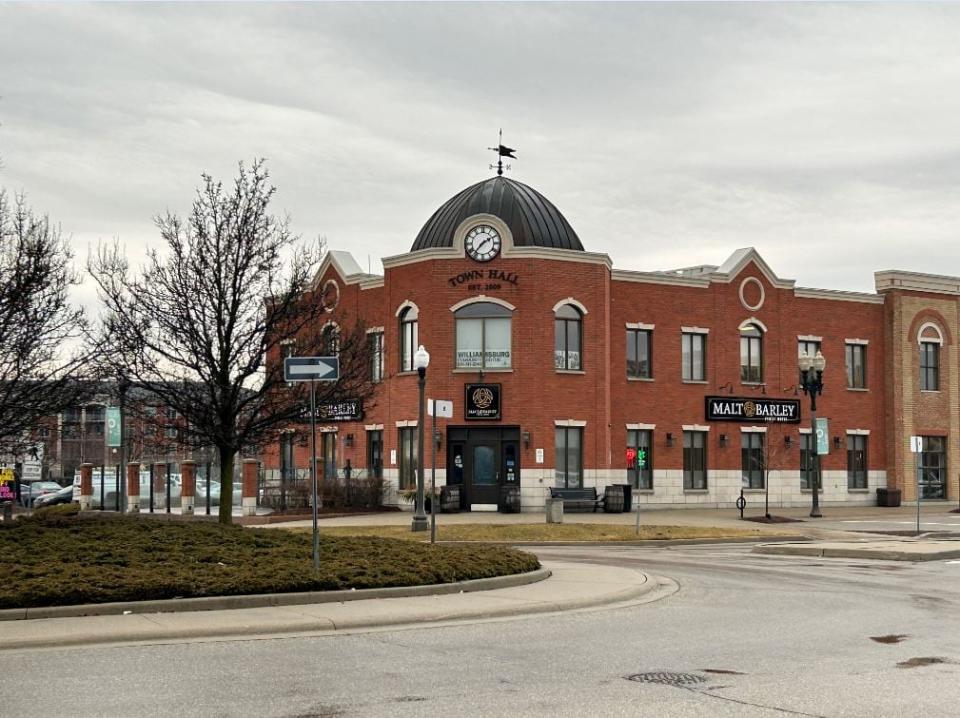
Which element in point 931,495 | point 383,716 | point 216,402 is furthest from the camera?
point 931,495

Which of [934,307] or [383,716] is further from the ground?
[934,307]

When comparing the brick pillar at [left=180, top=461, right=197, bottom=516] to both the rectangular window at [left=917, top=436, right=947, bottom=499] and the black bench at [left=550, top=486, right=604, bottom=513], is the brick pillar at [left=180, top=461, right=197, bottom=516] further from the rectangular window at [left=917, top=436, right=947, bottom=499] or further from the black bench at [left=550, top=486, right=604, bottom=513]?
the rectangular window at [left=917, top=436, right=947, bottom=499]

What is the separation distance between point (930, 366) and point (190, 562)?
4298 cm

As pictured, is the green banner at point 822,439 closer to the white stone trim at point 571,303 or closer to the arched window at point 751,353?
the arched window at point 751,353

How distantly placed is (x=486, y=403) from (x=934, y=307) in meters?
22.4

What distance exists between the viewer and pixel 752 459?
47.9 m

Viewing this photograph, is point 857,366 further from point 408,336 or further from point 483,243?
point 408,336

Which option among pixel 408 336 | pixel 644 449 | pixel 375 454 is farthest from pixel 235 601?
pixel 644 449

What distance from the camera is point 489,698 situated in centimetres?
926

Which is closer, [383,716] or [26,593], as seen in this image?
[383,716]

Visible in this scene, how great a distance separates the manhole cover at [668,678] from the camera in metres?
9.95

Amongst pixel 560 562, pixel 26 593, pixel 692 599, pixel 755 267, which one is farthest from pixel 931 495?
pixel 26 593

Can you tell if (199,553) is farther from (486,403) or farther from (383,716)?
(486,403)

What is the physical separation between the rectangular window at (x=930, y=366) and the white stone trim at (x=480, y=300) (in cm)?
2057
